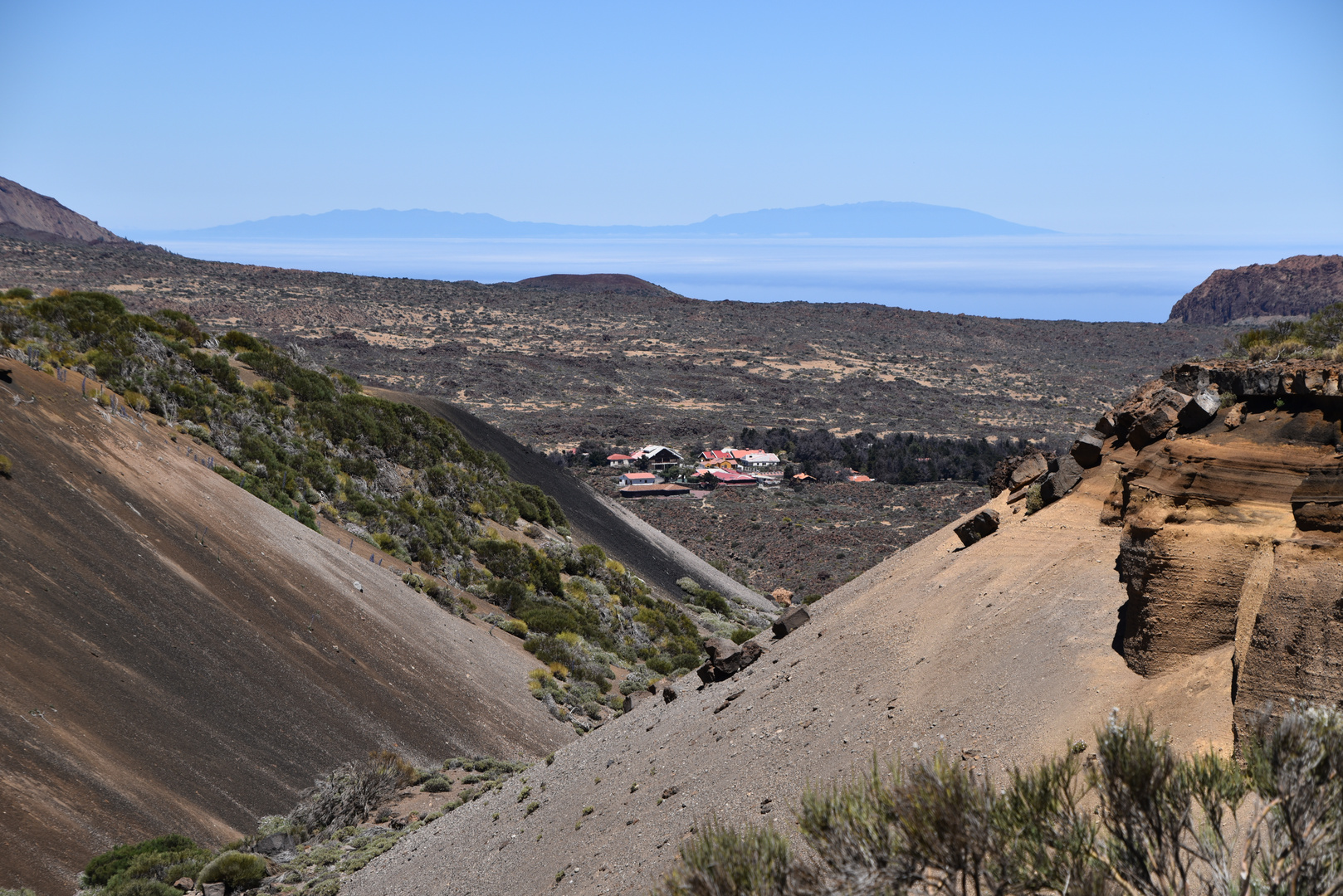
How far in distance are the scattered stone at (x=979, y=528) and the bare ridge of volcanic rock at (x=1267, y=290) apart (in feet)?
553

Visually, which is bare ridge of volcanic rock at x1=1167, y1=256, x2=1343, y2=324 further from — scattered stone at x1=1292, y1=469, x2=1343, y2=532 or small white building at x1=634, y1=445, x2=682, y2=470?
scattered stone at x1=1292, y1=469, x2=1343, y2=532

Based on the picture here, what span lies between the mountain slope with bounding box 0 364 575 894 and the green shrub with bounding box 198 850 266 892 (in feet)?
3.94

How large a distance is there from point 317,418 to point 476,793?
56.4 ft

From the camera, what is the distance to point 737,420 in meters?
87.0

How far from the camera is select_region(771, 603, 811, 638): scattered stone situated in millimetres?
14742

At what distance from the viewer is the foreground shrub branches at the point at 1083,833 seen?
4910 millimetres

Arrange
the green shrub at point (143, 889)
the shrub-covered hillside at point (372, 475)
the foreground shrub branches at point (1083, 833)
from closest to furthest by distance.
A: the foreground shrub branches at point (1083, 833)
the green shrub at point (143, 889)
the shrub-covered hillside at point (372, 475)

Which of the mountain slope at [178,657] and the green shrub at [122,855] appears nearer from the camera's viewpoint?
the green shrub at [122,855]

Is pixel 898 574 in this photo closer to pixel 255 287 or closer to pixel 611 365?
pixel 611 365

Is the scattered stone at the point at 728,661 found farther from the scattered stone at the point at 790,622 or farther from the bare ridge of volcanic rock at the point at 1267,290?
the bare ridge of volcanic rock at the point at 1267,290

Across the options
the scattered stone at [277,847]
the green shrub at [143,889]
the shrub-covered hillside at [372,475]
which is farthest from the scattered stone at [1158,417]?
the green shrub at [143,889]

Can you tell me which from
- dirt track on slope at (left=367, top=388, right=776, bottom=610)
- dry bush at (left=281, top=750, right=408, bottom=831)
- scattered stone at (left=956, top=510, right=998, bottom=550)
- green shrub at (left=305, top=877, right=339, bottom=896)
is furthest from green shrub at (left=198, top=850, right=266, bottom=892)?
dirt track on slope at (left=367, top=388, right=776, bottom=610)

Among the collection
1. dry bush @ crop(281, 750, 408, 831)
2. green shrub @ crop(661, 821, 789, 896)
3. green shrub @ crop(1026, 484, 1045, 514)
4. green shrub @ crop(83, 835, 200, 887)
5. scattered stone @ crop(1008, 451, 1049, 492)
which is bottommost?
dry bush @ crop(281, 750, 408, 831)

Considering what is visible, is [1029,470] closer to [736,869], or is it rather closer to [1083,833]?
[1083,833]
